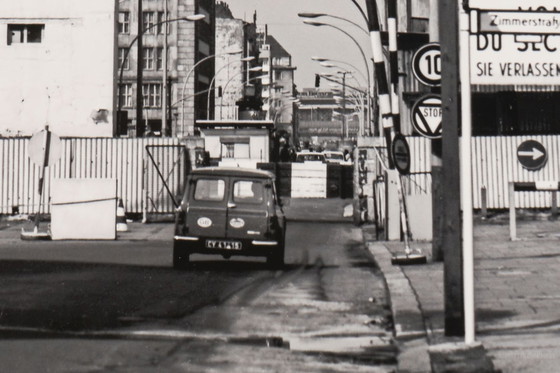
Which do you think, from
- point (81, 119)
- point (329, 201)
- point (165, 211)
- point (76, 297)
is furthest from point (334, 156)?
point (76, 297)

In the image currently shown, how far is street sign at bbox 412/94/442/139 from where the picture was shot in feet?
56.2

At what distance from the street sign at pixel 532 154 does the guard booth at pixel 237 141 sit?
3207 cm

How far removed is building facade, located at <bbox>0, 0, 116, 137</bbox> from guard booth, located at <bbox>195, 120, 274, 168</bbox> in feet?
46.1

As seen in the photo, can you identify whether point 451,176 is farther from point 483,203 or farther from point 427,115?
point 483,203

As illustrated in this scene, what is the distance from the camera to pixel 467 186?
28.5 ft

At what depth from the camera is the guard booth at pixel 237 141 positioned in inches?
2406

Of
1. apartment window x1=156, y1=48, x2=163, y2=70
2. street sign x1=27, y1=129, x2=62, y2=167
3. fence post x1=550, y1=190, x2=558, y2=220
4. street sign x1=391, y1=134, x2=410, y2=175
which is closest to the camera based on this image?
street sign x1=391, y1=134, x2=410, y2=175

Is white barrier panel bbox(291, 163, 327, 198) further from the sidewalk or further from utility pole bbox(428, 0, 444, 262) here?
utility pole bbox(428, 0, 444, 262)

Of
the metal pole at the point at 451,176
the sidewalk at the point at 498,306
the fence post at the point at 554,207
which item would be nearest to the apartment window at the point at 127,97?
the fence post at the point at 554,207

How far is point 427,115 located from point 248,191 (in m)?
3.54

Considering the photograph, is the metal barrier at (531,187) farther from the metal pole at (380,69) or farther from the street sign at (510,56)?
the street sign at (510,56)

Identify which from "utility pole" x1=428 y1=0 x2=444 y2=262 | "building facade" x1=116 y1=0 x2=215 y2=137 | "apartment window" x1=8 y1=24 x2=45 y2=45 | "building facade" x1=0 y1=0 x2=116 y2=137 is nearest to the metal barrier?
"utility pole" x1=428 y1=0 x2=444 y2=262

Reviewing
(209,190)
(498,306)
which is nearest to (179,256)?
(209,190)

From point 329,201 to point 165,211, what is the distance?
1579 cm
